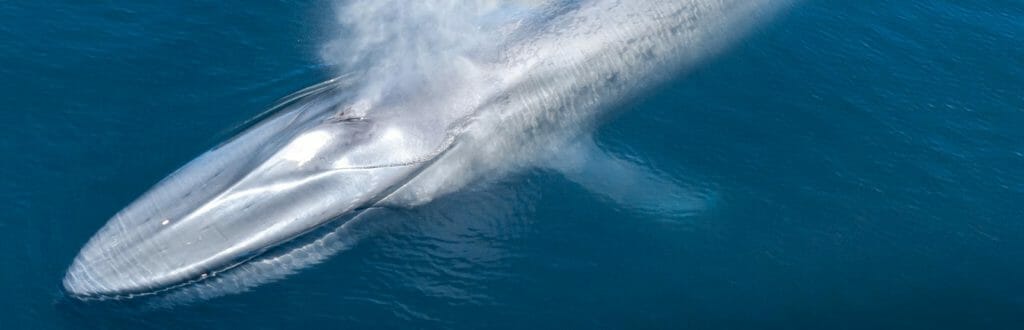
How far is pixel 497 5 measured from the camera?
Result: 49.9 m

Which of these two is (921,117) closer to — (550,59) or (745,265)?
(745,265)

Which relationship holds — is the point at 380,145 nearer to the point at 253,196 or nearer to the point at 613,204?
the point at 253,196

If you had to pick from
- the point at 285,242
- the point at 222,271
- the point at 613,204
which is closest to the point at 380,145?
the point at 285,242

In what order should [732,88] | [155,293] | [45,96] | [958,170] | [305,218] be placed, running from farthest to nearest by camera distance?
1. [732,88]
2. [958,170]
3. [45,96]
4. [305,218]
5. [155,293]

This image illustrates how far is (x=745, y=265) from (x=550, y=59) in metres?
14.0

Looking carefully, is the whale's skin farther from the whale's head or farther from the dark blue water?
the dark blue water

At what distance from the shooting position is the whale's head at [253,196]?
37.5 meters

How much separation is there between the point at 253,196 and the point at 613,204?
52.3ft

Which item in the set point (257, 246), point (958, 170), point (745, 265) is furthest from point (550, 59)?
point (958, 170)

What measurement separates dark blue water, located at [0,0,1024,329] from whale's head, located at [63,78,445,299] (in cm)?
129

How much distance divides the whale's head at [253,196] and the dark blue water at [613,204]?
1289mm

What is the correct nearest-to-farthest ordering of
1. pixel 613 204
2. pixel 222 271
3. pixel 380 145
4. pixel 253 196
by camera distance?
pixel 222 271, pixel 253 196, pixel 380 145, pixel 613 204

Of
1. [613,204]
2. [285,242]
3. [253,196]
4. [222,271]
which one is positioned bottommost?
[613,204]

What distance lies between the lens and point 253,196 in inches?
1556
